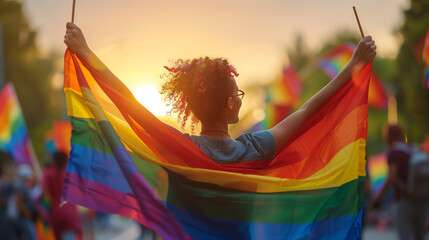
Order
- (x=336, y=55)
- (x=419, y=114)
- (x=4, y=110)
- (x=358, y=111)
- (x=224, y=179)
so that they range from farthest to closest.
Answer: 1. (x=419, y=114)
2. (x=336, y=55)
3. (x=4, y=110)
4. (x=358, y=111)
5. (x=224, y=179)

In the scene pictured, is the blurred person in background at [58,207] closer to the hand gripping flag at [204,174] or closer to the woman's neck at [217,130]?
the hand gripping flag at [204,174]

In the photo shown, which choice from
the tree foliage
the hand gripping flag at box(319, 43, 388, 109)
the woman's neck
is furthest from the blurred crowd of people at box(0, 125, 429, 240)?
the tree foliage

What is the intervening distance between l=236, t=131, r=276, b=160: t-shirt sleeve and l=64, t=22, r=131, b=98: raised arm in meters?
0.74

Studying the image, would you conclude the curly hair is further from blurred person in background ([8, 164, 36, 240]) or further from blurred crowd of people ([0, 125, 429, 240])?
blurred person in background ([8, 164, 36, 240])

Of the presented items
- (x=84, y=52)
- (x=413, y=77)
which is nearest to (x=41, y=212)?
(x=84, y=52)

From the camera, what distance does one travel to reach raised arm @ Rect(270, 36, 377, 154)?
12.0 ft

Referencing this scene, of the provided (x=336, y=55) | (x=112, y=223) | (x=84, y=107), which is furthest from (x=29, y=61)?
(x=84, y=107)

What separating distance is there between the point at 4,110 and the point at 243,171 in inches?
390

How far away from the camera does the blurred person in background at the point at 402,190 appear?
7.73 m

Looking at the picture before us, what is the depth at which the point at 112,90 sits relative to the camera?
380 cm

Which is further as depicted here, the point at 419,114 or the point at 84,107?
the point at 419,114

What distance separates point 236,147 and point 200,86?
0.38 meters

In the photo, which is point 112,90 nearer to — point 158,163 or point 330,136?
point 158,163

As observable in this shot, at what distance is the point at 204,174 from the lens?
3455 millimetres
